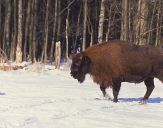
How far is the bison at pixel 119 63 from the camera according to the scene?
43.2 ft

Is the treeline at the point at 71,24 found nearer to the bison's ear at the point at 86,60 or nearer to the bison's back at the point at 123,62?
the bison's back at the point at 123,62

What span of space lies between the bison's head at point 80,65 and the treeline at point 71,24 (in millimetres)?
13937

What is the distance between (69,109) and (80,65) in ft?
9.70

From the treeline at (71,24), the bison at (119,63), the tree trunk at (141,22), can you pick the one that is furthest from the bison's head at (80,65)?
the tree trunk at (141,22)

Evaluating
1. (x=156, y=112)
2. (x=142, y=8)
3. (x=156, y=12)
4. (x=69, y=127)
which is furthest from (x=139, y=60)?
(x=156, y=12)

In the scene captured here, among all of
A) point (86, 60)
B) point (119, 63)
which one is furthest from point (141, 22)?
point (119, 63)

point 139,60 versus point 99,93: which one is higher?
point 139,60

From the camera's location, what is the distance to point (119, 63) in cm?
1316

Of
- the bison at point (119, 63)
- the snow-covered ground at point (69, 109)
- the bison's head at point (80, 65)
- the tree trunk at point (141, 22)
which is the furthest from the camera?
the tree trunk at point (141, 22)

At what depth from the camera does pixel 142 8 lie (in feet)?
94.7

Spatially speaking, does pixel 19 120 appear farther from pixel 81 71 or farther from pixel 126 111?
pixel 81 71

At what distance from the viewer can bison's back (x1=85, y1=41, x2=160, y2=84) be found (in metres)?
13.2

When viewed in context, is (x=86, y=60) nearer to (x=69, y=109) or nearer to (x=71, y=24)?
(x=69, y=109)

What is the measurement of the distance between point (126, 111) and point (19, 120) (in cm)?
309
